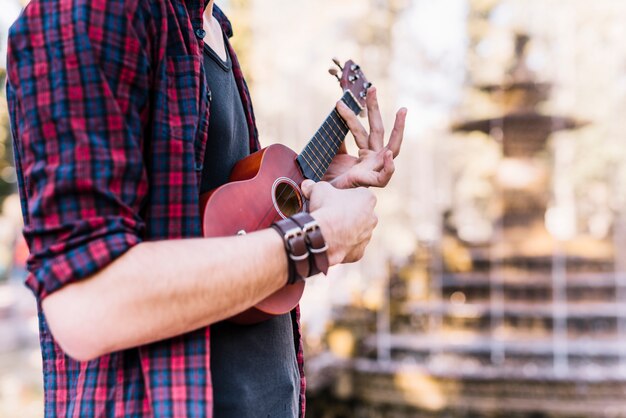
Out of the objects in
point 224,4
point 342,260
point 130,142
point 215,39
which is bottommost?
point 342,260

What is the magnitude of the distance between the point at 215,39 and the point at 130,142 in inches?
21.0

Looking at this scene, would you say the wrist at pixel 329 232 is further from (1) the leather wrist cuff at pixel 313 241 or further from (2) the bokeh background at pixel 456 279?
(2) the bokeh background at pixel 456 279

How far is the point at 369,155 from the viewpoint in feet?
5.00

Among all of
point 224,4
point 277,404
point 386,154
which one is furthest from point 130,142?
point 224,4

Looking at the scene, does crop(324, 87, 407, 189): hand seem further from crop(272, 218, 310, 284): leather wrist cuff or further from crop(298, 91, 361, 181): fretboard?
crop(272, 218, 310, 284): leather wrist cuff

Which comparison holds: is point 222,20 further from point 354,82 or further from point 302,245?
point 302,245

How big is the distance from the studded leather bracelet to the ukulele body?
0.36 ft

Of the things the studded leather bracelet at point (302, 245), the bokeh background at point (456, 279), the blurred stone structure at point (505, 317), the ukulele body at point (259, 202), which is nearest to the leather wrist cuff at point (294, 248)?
the studded leather bracelet at point (302, 245)

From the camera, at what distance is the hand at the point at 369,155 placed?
1457 millimetres

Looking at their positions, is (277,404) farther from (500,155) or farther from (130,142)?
(500,155)

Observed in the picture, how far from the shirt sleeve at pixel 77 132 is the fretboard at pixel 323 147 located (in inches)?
22.8

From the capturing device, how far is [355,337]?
22.1 ft

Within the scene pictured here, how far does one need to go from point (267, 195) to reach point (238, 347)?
276 millimetres

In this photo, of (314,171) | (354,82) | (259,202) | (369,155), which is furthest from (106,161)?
(354,82)
